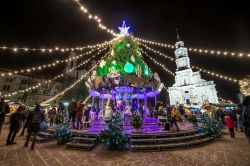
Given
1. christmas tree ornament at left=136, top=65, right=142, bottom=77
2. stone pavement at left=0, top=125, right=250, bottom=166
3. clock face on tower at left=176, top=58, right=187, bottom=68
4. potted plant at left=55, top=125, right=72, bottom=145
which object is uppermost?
clock face on tower at left=176, top=58, right=187, bottom=68

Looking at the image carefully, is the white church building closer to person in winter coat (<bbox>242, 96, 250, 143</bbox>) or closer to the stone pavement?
the stone pavement

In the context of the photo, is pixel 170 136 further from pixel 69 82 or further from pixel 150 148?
pixel 69 82

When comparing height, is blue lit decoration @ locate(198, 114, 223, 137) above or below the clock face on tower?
below

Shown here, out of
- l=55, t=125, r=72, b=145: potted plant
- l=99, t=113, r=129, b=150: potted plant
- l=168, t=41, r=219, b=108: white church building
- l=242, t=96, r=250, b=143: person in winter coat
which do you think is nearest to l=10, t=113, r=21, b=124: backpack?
l=55, t=125, r=72, b=145: potted plant

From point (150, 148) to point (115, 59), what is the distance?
27.7 ft

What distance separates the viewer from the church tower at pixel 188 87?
43.0 metres

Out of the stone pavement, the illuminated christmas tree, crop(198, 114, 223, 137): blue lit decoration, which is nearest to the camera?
the stone pavement

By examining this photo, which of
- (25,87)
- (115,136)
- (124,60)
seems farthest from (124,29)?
(25,87)

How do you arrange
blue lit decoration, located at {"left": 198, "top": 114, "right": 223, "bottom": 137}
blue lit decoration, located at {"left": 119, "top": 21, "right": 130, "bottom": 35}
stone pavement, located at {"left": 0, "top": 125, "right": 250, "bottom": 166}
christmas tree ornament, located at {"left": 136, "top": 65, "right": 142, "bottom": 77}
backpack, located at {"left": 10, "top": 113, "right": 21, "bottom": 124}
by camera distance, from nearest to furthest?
stone pavement, located at {"left": 0, "top": 125, "right": 250, "bottom": 166} → backpack, located at {"left": 10, "top": 113, "right": 21, "bottom": 124} → blue lit decoration, located at {"left": 198, "top": 114, "right": 223, "bottom": 137} → christmas tree ornament, located at {"left": 136, "top": 65, "right": 142, "bottom": 77} → blue lit decoration, located at {"left": 119, "top": 21, "right": 130, "bottom": 35}

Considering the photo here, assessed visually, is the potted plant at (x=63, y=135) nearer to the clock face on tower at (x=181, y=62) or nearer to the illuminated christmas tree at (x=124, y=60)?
the illuminated christmas tree at (x=124, y=60)

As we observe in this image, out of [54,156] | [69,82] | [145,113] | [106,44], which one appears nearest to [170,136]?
[54,156]

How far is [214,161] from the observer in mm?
4641

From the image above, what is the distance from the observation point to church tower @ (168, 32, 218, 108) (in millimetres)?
43006

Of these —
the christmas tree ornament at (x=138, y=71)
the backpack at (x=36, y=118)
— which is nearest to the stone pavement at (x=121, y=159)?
Result: the backpack at (x=36, y=118)
